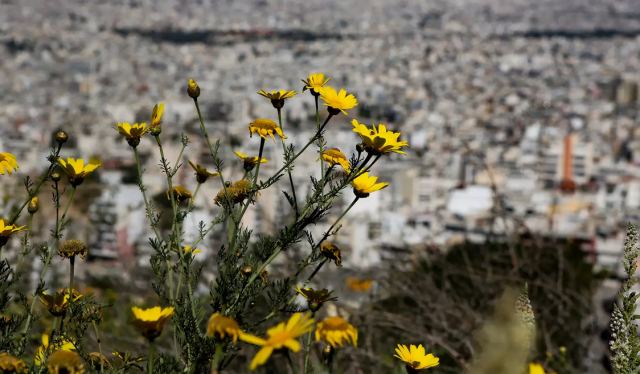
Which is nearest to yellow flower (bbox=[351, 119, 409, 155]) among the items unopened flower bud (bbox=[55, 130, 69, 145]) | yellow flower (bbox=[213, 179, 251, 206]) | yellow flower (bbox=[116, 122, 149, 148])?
yellow flower (bbox=[213, 179, 251, 206])

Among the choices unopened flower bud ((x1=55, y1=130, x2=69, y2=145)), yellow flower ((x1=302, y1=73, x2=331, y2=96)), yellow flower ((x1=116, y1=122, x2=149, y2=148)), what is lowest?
unopened flower bud ((x1=55, y1=130, x2=69, y2=145))

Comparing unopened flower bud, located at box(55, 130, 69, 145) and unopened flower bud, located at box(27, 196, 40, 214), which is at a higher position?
unopened flower bud, located at box(55, 130, 69, 145)

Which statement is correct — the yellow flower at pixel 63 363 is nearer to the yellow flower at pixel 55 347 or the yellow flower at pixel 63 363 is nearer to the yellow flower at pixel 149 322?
the yellow flower at pixel 149 322

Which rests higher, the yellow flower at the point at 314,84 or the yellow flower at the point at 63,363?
the yellow flower at the point at 314,84

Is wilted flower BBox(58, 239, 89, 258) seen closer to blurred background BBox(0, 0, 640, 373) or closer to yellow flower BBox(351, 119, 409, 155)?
blurred background BBox(0, 0, 640, 373)

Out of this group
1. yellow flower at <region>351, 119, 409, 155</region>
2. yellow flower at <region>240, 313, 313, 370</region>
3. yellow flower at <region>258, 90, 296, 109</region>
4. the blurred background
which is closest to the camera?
yellow flower at <region>240, 313, 313, 370</region>

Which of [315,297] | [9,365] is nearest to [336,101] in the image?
[315,297]

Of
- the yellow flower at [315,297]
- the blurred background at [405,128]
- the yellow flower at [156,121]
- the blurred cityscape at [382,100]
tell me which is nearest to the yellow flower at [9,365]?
the yellow flower at [315,297]
